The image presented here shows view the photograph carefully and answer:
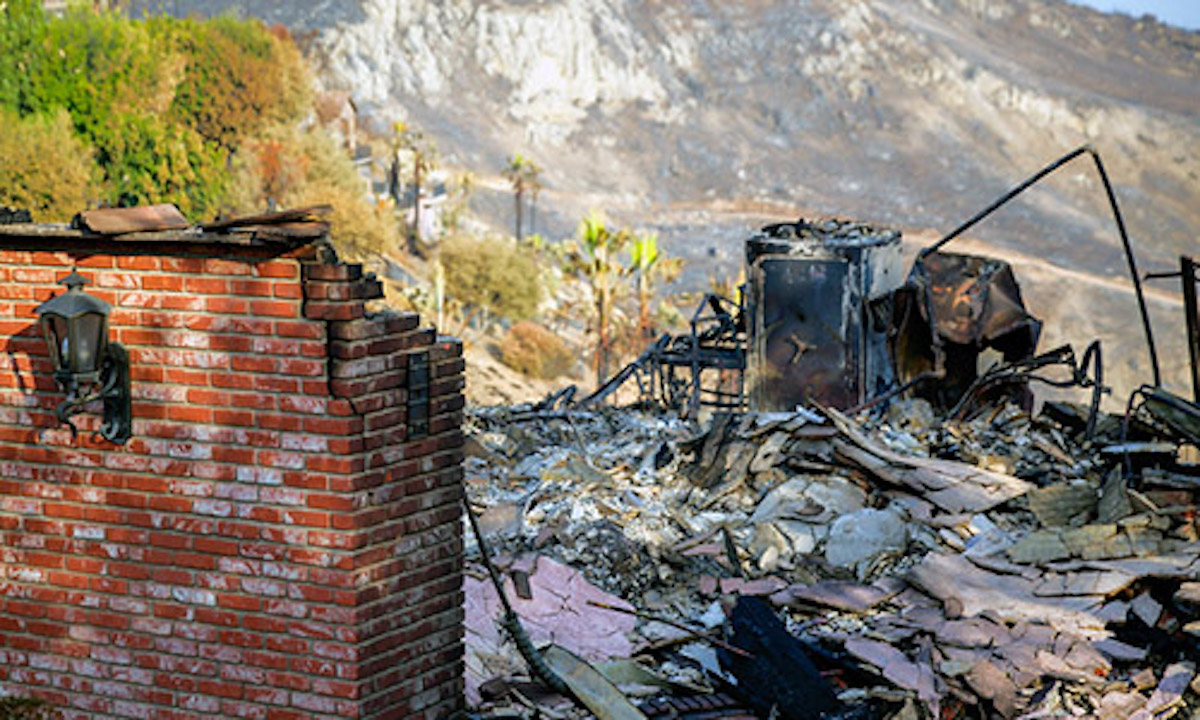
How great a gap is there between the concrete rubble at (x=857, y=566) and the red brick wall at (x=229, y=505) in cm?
155

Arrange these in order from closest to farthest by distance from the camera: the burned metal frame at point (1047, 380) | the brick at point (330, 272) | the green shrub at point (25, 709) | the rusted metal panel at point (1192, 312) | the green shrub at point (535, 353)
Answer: the brick at point (330, 272) < the green shrub at point (25, 709) < the rusted metal panel at point (1192, 312) < the burned metal frame at point (1047, 380) < the green shrub at point (535, 353)

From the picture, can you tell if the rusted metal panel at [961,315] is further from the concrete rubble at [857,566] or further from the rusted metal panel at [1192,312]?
the rusted metal panel at [1192,312]

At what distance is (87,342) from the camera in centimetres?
495

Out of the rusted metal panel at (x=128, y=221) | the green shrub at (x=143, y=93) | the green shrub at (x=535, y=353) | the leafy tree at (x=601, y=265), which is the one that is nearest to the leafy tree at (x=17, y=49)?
the green shrub at (x=143, y=93)

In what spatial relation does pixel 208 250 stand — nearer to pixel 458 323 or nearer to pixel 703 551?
pixel 703 551

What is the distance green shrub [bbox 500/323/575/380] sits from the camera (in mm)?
43188

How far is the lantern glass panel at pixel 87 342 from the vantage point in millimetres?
4922

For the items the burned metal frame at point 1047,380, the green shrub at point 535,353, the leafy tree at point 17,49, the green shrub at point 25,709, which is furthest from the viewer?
the green shrub at point 535,353

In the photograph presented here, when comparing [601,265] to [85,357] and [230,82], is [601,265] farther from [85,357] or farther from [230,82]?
[85,357]

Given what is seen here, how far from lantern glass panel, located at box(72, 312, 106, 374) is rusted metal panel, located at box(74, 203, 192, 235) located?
330 mm

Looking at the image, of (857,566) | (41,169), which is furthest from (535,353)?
(857,566)

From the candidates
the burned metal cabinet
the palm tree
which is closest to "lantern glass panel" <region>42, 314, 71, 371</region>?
the burned metal cabinet

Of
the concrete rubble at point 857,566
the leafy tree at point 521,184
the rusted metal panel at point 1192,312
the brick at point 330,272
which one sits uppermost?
the brick at point 330,272

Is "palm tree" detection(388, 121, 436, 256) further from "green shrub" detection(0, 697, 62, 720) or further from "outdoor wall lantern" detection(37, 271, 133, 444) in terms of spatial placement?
"outdoor wall lantern" detection(37, 271, 133, 444)
